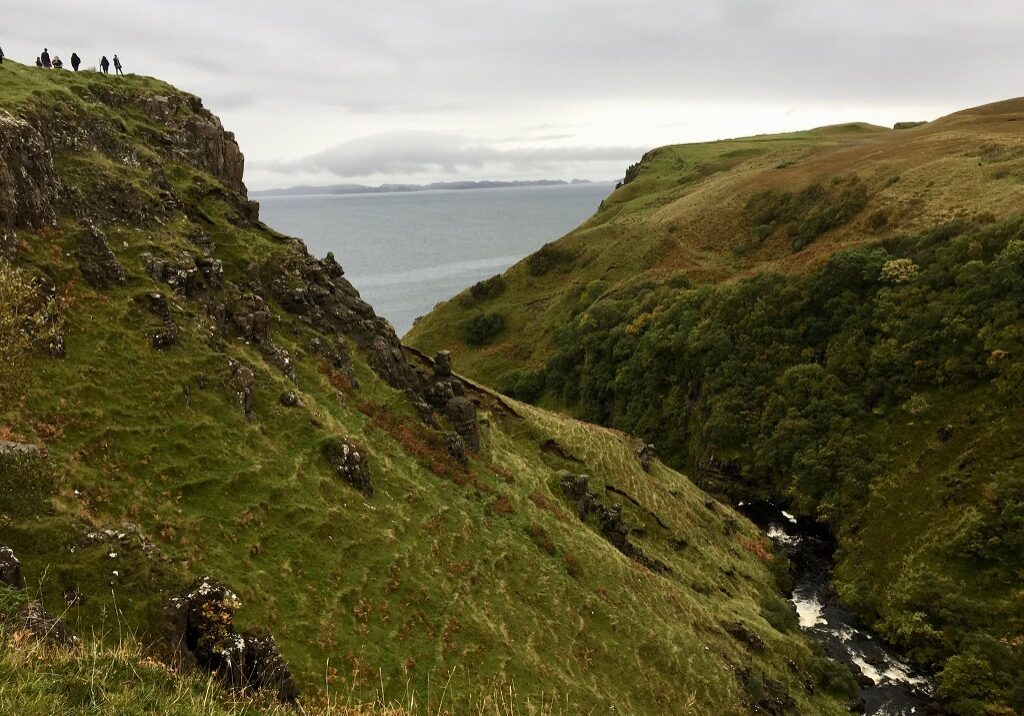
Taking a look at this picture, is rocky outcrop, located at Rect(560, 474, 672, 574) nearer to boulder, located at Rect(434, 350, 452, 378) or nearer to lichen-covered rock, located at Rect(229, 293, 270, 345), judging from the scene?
boulder, located at Rect(434, 350, 452, 378)

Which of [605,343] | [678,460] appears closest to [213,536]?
[678,460]

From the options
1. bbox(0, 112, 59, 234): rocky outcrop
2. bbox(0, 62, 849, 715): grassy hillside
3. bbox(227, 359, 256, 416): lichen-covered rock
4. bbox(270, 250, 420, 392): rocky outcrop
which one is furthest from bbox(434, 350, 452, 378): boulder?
bbox(0, 112, 59, 234): rocky outcrop

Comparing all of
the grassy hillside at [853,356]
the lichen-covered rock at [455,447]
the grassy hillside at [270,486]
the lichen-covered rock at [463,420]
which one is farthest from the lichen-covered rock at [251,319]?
the grassy hillside at [853,356]

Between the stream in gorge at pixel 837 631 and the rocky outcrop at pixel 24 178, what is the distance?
166ft

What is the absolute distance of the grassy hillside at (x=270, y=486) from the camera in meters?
18.5

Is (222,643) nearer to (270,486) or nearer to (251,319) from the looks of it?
(270,486)

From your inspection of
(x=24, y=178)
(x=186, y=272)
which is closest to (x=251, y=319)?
(x=186, y=272)

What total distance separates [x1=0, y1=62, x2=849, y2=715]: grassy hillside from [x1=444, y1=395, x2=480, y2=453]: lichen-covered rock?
0.39 metres

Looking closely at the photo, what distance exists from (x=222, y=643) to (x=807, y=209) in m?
104

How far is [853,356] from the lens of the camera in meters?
64.1

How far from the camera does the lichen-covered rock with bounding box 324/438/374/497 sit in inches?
1035

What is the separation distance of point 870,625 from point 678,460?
3089 centimetres

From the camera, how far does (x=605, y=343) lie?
88.6 m

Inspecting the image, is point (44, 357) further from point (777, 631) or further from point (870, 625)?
point (870, 625)
